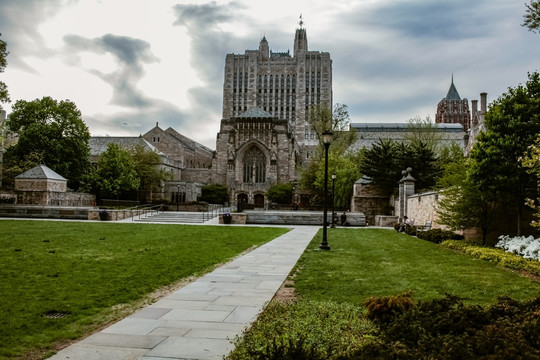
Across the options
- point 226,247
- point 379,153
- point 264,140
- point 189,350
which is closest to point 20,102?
point 264,140

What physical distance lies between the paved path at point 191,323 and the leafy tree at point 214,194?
47.9 meters

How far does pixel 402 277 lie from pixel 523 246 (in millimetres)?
6416

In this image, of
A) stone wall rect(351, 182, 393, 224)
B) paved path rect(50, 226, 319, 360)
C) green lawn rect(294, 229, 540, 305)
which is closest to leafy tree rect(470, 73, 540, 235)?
green lawn rect(294, 229, 540, 305)

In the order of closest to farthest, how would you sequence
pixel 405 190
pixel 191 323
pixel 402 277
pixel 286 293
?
pixel 191 323
pixel 286 293
pixel 402 277
pixel 405 190

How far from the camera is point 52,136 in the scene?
45438 millimetres

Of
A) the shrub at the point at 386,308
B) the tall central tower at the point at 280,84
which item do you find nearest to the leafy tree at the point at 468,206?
the shrub at the point at 386,308

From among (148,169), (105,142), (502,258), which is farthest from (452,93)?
(502,258)

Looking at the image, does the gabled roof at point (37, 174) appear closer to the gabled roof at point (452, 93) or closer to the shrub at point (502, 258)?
the shrub at point (502, 258)

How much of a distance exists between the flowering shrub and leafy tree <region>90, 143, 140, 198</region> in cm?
3886

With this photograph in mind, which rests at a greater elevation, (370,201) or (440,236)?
(370,201)

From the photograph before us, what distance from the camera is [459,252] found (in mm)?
14414

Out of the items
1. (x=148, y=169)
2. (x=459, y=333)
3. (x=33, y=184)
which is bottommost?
(x=459, y=333)

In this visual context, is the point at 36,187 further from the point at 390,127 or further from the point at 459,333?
the point at 390,127

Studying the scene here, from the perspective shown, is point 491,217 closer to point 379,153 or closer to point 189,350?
point 189,350
